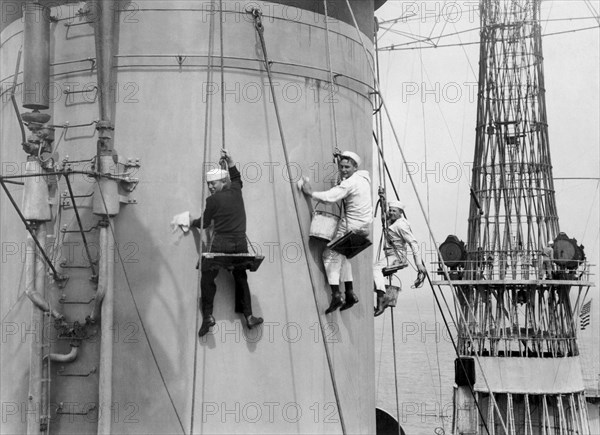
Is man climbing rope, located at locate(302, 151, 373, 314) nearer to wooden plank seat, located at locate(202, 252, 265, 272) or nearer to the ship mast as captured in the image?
wooden plank seat, located at locate(202, 252, 265, 272)

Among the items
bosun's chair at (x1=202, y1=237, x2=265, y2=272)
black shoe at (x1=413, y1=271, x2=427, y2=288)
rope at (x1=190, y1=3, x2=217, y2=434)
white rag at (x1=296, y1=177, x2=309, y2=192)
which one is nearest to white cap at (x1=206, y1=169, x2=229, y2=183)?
rope at (x1=190, y1=3, x2=217, y2=434)

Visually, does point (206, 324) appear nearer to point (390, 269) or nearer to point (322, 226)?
point (322, 226)

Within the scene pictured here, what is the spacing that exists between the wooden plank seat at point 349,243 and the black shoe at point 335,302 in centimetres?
51

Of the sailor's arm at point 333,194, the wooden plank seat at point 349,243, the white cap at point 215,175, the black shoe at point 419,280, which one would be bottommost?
the black shoe at point 419,280

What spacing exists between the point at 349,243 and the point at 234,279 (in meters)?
1.41

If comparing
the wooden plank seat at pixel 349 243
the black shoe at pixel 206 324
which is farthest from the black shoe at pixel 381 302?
the black shoe at pixel 206 324

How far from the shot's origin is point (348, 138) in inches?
455

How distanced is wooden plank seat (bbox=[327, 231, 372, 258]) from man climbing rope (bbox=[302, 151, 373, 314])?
0.23 ft

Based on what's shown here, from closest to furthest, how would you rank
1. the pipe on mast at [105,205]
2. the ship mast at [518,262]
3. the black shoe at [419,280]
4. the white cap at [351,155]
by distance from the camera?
the pipe on mast at [105,205], the white cap at [351,155], the black shoe at [419,280], the ship mast at [518,262]

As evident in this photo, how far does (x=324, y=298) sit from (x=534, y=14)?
137ft

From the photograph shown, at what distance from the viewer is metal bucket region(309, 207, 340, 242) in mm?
10727

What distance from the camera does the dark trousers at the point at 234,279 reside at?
32.4 feet

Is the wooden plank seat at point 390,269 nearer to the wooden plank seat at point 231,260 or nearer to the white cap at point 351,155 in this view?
the white cap at point 351,155

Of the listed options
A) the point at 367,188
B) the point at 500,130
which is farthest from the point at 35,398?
the point at 500,130
